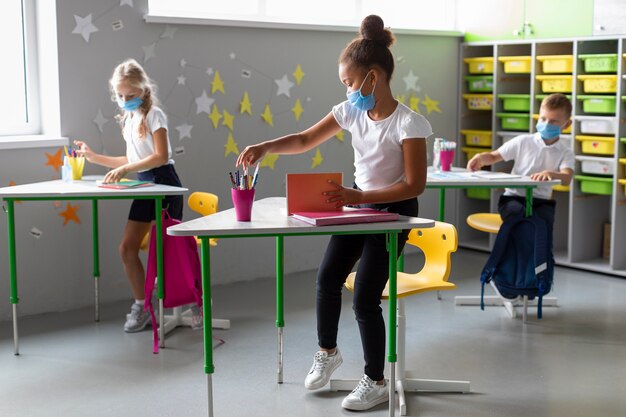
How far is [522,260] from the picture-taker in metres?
4.14

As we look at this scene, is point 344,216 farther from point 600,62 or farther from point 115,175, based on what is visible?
point 600,62

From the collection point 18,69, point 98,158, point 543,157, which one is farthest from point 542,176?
point 18,69

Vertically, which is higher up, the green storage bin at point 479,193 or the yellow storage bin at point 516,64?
the yellow storage bin at point 516,64

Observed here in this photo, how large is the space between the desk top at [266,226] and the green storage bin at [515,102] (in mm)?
2959

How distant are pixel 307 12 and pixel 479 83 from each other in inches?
50.9

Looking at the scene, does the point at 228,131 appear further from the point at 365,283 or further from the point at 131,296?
the point at 365,283

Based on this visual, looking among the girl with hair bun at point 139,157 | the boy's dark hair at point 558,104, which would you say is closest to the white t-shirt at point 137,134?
the girl with hair bun at point 139,157

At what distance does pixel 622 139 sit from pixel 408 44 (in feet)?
4.91

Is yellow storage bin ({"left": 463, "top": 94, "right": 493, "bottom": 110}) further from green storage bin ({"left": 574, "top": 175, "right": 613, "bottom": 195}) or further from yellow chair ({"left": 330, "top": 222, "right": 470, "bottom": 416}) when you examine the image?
yellow chair ({"left": 330, "top": 222, "right": 470, "bottom": 416})

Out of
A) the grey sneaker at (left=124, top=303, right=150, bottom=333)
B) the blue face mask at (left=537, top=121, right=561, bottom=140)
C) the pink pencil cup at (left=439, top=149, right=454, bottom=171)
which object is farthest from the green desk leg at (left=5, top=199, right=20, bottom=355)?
the blue face mask at (left=537, top=121, right=561, bottom=140)

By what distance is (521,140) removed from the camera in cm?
441

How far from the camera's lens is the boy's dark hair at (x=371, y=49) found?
284cm

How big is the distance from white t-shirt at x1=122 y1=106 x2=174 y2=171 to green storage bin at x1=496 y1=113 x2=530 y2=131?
2514 mm

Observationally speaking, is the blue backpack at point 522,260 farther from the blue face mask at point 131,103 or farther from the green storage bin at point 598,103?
the blue face mask at point 131,103
